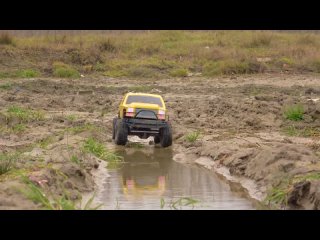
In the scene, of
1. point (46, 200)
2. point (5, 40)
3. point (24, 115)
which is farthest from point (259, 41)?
point (46, 200)

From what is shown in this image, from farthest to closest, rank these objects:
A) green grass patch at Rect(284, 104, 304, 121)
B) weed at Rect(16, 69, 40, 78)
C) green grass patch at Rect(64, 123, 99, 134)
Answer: weed at Rect(16, 69, 40, 78)
green grass patch at Rect(284, 104, 304, 121)
green grass patch at Rect(64, 123, 99, 134)

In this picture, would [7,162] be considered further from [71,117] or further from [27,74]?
[27,74]

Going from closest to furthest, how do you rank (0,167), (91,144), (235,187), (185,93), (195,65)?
(0,167)
(235,187)
(91,144)
(185,93)
(195,65)

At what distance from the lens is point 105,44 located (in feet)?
148

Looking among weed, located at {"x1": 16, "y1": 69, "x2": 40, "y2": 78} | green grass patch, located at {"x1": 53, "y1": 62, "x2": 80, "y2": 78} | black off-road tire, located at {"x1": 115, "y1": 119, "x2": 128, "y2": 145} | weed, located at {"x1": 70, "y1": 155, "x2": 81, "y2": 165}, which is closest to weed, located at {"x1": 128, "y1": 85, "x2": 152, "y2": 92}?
green grass patch, located at {"x1": 53, "y1": 62, "x2": 80, "y2": 78}

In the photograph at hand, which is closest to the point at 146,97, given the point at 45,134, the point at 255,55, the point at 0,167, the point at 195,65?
the point at 45,134

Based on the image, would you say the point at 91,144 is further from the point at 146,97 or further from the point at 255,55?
the point at 255,55

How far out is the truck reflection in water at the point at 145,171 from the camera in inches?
535

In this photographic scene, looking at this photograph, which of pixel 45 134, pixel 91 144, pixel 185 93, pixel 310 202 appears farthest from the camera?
pixel 185 93

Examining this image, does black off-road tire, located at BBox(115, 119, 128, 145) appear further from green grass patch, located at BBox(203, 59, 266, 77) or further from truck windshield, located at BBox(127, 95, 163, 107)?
green grass patch, located at BBox(203, 59, 266, 77)

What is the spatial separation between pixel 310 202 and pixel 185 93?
20694 millimetres

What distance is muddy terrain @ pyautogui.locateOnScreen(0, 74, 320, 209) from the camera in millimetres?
12406

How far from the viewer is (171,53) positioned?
44.6 m

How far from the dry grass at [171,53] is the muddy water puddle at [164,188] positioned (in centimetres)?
2162
